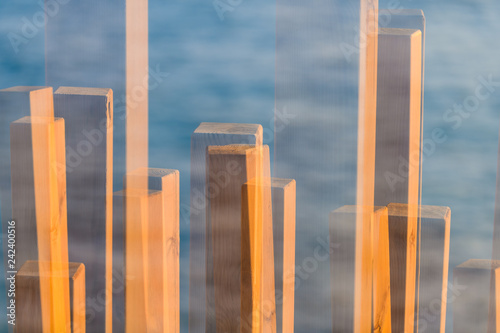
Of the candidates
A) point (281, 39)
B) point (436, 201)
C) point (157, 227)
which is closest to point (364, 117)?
point (281, 39)

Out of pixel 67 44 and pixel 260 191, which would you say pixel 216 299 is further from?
pixel 67 44

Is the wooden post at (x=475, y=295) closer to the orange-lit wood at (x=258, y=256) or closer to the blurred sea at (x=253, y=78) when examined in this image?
the orange-lit wood at (x=258, y=256)

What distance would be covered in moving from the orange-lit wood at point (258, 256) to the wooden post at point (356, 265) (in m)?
0.05

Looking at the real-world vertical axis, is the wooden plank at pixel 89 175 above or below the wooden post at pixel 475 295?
above

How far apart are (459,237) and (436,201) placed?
0.07 m

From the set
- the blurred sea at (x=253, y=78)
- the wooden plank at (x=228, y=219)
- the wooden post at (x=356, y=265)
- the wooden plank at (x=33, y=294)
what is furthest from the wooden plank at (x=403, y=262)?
the blurred sea at (x=253, y=78)

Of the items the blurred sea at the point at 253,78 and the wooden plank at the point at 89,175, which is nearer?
the wooden plank at the point at 89,175

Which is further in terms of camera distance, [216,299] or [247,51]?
[247,51]

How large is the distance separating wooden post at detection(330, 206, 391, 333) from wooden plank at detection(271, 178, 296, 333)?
0.10 feet

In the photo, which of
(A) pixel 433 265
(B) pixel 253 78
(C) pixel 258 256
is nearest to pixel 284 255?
(C) pixel 258 256

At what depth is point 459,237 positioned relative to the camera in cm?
95

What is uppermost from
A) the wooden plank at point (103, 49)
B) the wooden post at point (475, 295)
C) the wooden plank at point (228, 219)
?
the wooden plank at point (103, 49)

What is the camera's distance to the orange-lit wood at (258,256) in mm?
407

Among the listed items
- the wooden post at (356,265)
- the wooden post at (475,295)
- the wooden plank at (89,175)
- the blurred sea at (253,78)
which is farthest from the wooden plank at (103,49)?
the blurred sea at (253,78)
